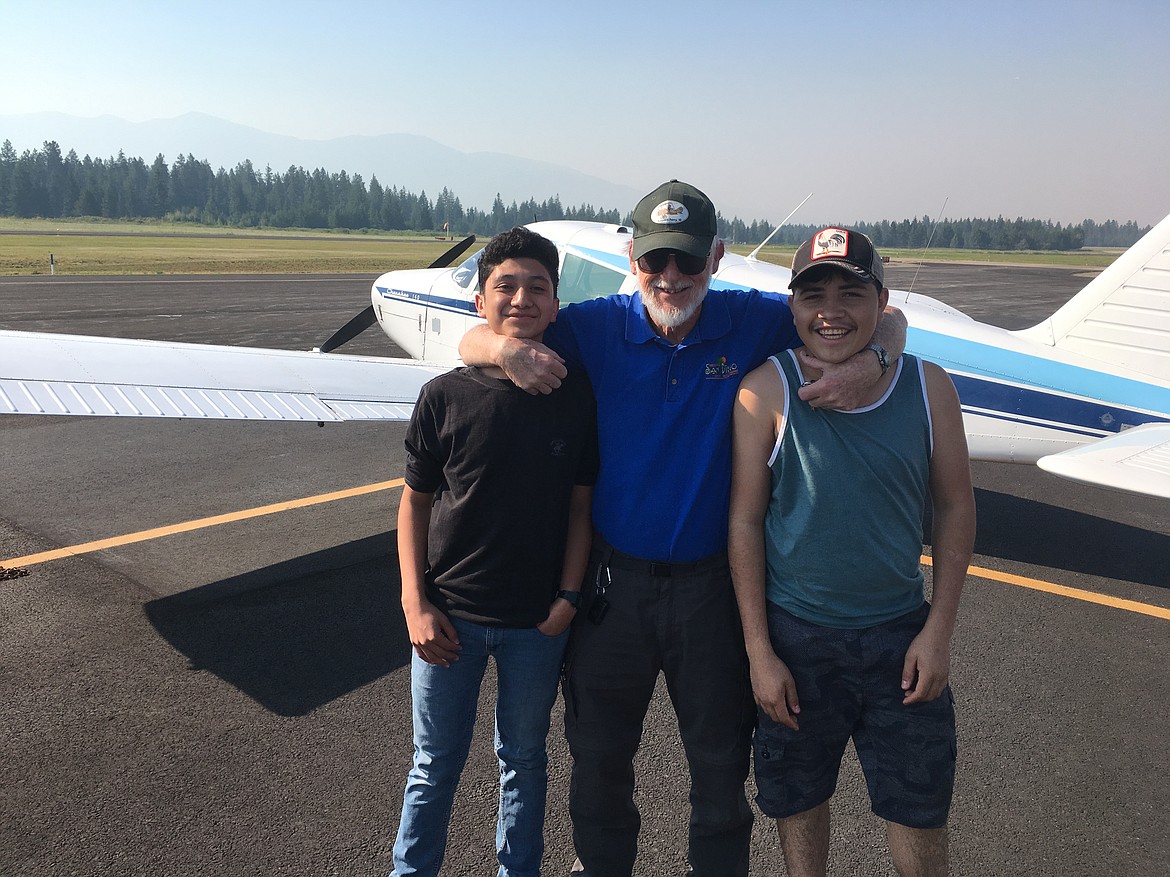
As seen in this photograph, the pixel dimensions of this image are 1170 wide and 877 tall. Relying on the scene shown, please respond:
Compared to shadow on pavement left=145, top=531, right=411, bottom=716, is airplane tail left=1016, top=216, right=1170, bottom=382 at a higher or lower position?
higher

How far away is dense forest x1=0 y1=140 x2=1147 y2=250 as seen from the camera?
469ft

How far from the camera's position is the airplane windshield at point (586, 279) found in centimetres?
706

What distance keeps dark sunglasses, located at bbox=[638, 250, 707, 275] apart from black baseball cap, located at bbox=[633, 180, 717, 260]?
13 mm

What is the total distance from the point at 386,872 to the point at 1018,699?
307cm

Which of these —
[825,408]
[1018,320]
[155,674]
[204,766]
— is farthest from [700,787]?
[1018,320]

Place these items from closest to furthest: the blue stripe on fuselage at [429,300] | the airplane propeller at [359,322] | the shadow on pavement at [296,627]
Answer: the shadow on pavement at [296,627] < the blue stripe on fuselage at [429,300] < the airplane propeller at [359,322]

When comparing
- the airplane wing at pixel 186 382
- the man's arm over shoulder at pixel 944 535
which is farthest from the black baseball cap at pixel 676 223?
the airplane wing at pixel 186 382

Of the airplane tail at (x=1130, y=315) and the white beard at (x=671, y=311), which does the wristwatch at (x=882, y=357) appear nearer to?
the white beard at (x=671, y=311)

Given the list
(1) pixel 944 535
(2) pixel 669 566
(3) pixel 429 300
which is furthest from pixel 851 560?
(3) pixel 429 300

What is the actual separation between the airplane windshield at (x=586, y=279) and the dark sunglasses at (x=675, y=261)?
15.5 ft

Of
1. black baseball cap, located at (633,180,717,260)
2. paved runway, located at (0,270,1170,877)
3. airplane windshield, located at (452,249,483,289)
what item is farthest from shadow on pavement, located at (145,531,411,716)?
airplane windshield, located at (452,249,483,289)

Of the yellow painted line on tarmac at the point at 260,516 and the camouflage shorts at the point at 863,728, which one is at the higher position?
the camouflage shorts at the point at 863,728

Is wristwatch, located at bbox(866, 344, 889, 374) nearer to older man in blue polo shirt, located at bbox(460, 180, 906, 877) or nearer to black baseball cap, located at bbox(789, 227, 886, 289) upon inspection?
older man in blue polo shirt, located at bbox(460, 180, 906, 877)

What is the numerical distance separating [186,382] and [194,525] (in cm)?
120
